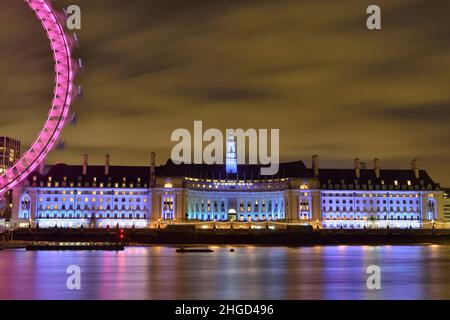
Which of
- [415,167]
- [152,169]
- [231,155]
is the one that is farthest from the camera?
[231,155]

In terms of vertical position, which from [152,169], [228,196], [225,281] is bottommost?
[225,281]

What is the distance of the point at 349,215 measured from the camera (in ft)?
564

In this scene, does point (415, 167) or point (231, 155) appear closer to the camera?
point (415, 167)

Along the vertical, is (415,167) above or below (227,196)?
above

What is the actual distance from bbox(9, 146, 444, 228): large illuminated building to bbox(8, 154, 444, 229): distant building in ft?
0.80

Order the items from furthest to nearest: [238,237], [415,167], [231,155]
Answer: [231,155] < [415,167] < [238,237]

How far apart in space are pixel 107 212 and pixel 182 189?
19.3m

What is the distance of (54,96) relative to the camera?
219ft

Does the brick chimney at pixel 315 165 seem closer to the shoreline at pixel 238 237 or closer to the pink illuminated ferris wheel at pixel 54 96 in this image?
the shoreline at pixel 238 237

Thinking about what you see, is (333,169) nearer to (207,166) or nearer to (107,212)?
(207,166)

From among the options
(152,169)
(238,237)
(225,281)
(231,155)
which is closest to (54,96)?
(225,281)

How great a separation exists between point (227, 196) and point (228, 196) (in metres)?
0.26

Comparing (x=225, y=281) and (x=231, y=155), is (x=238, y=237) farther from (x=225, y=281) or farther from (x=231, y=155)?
(x=225, y=281)

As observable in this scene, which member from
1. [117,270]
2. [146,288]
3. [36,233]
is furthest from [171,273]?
[36,233]
